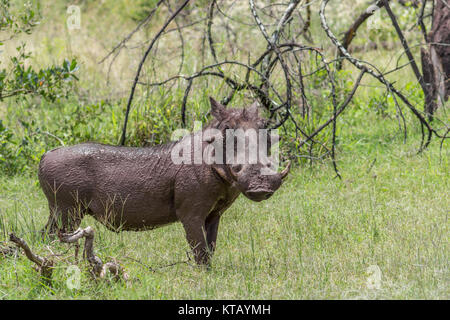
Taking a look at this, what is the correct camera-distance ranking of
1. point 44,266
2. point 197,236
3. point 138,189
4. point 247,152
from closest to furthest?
point 44,266 < point 247,152 < point 197,236 < point 138,189

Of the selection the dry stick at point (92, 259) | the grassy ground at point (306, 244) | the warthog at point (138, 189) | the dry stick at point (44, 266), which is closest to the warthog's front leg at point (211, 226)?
the warthog at point (138, 189)

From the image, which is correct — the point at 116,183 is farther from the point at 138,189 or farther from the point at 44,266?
the point at 44,266

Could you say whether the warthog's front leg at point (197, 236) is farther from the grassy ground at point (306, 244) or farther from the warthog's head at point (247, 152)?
the warthog's head at point (247, 152)

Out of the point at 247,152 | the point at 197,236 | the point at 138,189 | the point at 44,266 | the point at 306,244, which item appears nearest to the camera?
the point at 44,266

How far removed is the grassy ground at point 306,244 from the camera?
12.6 ft

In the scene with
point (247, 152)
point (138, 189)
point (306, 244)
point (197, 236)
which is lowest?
point (306, 244)

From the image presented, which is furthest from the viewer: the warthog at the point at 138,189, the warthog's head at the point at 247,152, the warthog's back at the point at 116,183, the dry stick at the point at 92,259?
the warthog's back at the point at 116,183

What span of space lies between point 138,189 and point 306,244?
1.41 metres

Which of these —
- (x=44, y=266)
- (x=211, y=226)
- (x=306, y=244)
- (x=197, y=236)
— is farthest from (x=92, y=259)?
(x=306, y=244)

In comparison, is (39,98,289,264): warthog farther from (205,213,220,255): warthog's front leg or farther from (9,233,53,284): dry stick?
(9,233,53,284): dry stick

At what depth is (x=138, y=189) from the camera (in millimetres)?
4488

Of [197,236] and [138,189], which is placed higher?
[138,189]

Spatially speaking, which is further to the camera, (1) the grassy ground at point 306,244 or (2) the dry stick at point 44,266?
(1) the grassy ground at point 306,244

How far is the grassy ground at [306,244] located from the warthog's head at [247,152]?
64 centimetres
